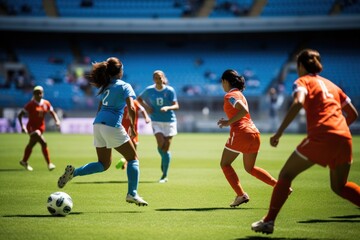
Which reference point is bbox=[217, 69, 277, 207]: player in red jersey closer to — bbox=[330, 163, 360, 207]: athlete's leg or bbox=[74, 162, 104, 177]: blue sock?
bbox=[74, 162, 104, 177]: blue sock

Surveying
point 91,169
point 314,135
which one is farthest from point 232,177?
point 314,135

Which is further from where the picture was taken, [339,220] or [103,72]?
[103,72]

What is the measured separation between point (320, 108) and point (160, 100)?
25.5ft

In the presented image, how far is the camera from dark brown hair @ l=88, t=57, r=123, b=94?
31.2ft

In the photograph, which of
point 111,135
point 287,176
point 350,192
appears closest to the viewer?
point 287,176

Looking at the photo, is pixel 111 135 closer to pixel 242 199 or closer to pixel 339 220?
pixel 242 199

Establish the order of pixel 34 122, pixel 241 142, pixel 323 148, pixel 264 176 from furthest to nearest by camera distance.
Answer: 1. pixel 34 122
2. pixel 264 176
3. pixel 241 142
4. pixel 323 148

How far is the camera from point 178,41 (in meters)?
53.9

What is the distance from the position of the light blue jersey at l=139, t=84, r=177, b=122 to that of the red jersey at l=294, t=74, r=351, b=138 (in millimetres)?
7482

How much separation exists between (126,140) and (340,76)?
40.3m

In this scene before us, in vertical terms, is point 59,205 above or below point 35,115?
above

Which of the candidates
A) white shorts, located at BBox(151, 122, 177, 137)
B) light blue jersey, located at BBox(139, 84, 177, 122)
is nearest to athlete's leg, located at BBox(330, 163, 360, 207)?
white shorts, located at BBox(151, 122, 177, 137)

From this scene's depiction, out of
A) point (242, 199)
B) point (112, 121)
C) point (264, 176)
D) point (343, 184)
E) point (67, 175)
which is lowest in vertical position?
point (242, 199)

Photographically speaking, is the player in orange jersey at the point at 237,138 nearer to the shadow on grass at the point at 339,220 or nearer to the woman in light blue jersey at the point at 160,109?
the shadow on grass at the point at 339,220
